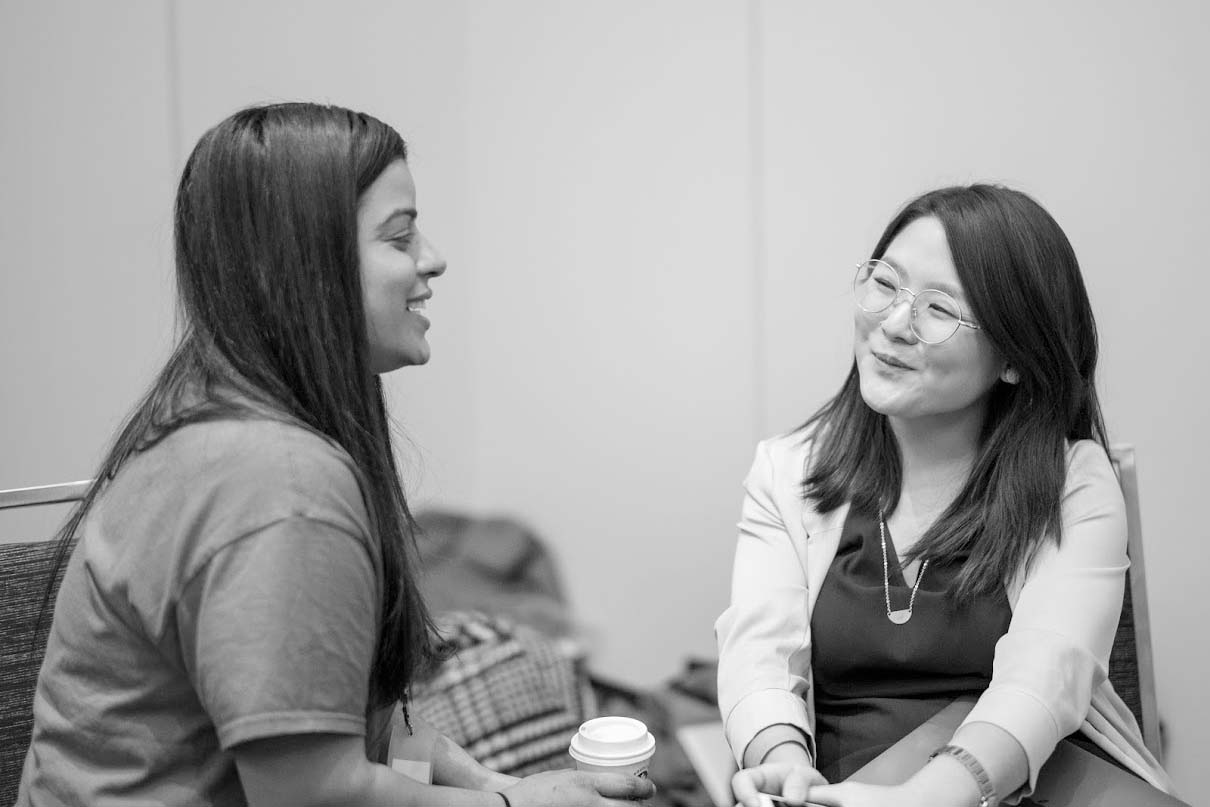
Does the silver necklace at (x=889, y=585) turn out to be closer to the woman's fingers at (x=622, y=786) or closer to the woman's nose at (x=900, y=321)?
the woman's nose at (x=900, y=321)

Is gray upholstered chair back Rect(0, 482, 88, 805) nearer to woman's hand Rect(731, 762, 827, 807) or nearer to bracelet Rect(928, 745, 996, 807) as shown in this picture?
woman's hand Rect(731, 762, 827, 807)

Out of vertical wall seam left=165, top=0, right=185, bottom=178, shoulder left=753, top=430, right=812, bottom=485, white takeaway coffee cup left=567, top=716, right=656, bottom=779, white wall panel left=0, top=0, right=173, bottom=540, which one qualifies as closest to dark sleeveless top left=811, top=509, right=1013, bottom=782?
shoulder left=753, top=430, right=812, bottom=485

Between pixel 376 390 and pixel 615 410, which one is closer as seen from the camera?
pixel 376 390

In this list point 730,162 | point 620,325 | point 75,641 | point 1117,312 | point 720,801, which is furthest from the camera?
point 620,325

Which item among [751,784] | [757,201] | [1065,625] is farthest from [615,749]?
[757,201]

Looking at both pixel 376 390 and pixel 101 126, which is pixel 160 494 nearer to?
pixel 376 390

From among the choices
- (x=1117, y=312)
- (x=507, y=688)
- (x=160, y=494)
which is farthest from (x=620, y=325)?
(x=160, y=494)

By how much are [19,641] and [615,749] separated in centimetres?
77

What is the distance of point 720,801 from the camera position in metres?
2.39

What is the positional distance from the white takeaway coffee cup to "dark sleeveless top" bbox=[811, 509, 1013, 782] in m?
0.48

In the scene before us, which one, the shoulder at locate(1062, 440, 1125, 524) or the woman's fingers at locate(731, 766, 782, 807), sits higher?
Result: the shoulder at locate(1062, 440, 1125, 524)

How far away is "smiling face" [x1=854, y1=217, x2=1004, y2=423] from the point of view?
154 cm

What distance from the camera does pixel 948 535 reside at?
1.56 meters

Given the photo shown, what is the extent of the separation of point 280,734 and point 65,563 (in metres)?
0.61
